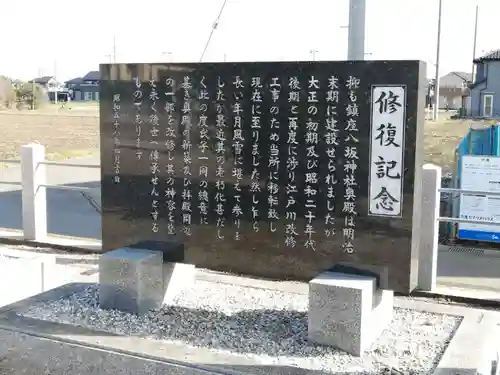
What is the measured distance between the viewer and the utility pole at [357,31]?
5781 millimetres

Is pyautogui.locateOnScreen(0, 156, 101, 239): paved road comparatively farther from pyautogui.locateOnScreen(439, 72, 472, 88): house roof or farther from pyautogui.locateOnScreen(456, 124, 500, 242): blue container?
pyautogui.locateOnScreen(439, 72, 472, 88): house roof

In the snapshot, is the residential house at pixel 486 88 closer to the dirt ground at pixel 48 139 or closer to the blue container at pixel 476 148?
the dirt ground at pixel 48 139

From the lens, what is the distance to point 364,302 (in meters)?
4.41

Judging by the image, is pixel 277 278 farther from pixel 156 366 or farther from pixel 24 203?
pixel 24 203

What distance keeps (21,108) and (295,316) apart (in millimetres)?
60266

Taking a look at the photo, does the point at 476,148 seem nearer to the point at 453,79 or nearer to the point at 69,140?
the point at 69,140

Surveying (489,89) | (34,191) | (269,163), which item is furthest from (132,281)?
(489,89)

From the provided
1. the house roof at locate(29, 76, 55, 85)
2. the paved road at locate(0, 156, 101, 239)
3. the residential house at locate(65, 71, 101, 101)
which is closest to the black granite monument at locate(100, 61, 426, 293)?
the paved road at locate(0, 156, 101, 239)

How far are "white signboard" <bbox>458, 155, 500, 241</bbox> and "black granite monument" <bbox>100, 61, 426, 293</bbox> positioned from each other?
4473mm

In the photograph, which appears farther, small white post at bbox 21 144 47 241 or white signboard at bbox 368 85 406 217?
small white post at bbox 21 144 47 241

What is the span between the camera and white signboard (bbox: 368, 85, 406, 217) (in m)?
4.45

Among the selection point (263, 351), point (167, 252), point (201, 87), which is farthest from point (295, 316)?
point (201, 87)

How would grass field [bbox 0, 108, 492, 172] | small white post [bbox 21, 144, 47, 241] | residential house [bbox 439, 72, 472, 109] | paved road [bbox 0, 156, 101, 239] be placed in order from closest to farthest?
small white post [bbox 21, 144, 47, 241], paved road [bbox 0, 156, 101, 239], grass field [bbox 0, 108, 492, 172], residential house [bbox 439, 72, 472, 109]

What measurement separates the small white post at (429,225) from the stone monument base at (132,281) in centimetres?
260
